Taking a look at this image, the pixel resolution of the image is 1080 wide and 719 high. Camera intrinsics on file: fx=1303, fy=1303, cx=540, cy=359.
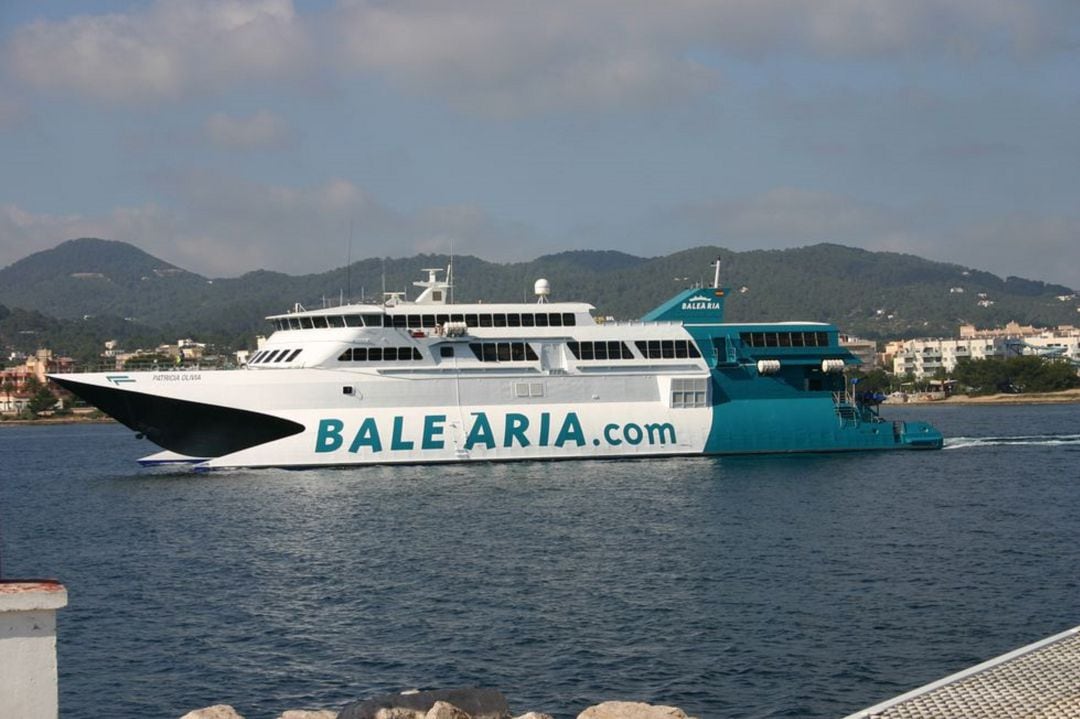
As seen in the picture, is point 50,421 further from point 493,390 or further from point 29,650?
point 29,650

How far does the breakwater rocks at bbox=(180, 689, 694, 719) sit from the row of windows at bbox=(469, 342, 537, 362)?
2693cm

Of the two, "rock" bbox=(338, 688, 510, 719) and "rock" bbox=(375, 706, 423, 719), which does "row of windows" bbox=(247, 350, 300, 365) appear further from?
"rock" bbox=(375, 706, 423, 719)

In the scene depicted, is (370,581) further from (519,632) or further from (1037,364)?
(1037,364)

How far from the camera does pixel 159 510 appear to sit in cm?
3316

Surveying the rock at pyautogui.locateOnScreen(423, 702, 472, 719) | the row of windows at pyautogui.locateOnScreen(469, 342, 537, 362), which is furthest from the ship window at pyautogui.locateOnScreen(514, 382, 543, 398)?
the rock at pyautogui.locateOnScreen(423, 702, 472, 719)

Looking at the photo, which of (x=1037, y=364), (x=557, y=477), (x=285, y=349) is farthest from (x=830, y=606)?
(x=1037, y=364)

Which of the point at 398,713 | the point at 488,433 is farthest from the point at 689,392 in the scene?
the point at 398,713

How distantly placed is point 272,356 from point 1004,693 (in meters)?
32.0

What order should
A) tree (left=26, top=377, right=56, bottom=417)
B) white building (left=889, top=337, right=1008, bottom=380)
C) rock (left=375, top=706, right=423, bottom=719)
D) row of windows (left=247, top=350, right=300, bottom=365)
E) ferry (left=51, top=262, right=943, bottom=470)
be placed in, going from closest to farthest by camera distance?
rock (left=375, top=706, right=423, bottom=719), ferry (left=51, top=262, right=943, bottom=470), row of windows (left=247, top=350, right=300, bottom=365), tree (left=26, top=377, right=56, bottom=417), white building (left=889, top=337, right=1008, bottom=380)

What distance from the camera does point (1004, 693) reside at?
11164 millimetres

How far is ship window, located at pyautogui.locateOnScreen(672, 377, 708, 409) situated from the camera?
139ft

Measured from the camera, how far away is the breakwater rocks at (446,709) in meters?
13.1

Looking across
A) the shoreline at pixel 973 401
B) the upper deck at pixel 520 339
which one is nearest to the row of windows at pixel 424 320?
the upper deck at pixel 520 339

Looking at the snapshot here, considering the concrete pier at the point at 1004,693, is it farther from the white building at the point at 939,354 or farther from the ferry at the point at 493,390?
the white building at the point at 939,354
